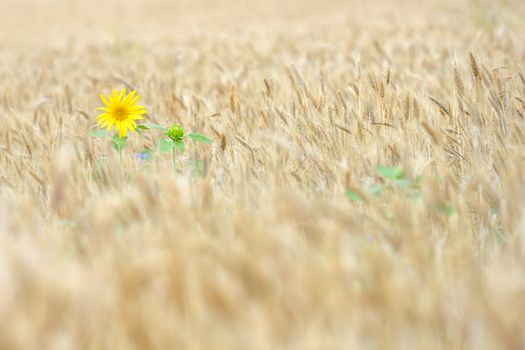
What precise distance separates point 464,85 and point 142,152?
3.35ft

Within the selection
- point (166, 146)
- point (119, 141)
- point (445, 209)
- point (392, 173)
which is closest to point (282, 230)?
point (445, 209)

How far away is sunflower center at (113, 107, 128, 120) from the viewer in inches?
79.7

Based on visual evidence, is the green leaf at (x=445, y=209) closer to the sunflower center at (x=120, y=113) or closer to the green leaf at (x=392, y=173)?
the green leaf at (x=392, y=173)

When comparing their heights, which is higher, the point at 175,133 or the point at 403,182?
the point at 175,133

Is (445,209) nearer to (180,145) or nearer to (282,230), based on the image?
(282,230)

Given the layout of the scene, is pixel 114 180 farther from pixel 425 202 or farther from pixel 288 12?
pixel 288 12

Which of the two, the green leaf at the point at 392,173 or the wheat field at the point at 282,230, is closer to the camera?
the wheat field at the point at 282,230

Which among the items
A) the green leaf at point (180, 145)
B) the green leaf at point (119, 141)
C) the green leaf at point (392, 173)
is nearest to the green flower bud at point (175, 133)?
the green leaf at point (180, 145)

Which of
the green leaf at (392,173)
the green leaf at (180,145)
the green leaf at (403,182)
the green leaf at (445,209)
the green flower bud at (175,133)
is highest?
the green flower bud at (175,133)

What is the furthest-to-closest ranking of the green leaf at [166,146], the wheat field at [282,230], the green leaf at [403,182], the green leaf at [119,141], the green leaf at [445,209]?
the green leaf at [119,141] → the green leaf at [166,146] → the green leaf at [403,182] → the green leaf at [445,209] → the wheat field at [282,230]

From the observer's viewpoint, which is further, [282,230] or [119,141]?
[119,141]

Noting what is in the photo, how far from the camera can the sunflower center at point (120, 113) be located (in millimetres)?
2025

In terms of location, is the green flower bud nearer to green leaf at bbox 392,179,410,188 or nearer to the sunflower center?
the sunflower center

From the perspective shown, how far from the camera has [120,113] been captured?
2.03 m
